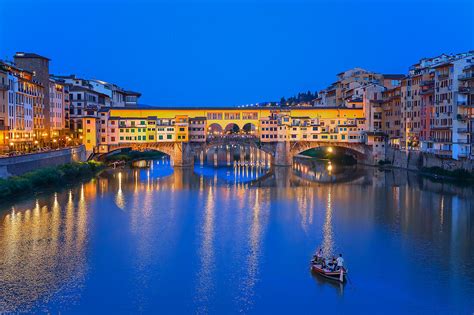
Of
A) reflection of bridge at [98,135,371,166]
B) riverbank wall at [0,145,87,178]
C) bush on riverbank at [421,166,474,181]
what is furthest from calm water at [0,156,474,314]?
reflection of bridge at [98,135,371,166]

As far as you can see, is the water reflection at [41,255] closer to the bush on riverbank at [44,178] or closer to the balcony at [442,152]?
the bush on riverbank at [44,178]

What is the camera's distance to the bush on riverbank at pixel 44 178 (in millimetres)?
25578

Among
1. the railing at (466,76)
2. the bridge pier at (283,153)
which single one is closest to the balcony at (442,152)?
the railing at (466,76)

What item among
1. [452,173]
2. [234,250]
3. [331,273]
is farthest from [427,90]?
[331,273]

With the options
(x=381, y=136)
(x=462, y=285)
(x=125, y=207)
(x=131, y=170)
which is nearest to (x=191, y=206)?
(x=125, y=207)

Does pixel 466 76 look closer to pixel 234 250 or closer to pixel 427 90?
pixel 427 90

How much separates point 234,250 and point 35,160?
16.9m

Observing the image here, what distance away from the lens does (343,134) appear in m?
45.1

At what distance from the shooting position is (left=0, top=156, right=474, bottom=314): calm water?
1349 centimetres

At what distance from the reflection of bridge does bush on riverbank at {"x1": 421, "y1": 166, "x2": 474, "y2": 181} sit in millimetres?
9379

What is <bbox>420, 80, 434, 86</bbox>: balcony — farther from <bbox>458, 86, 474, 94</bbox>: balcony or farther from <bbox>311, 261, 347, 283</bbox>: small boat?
<bbox>311, 261, 347, 283</bbox>: small boat

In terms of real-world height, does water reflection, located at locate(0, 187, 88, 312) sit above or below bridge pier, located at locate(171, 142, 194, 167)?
below

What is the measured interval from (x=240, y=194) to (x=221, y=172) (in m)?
12.0

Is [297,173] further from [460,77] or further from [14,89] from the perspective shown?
[14,89]
